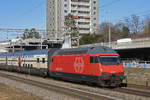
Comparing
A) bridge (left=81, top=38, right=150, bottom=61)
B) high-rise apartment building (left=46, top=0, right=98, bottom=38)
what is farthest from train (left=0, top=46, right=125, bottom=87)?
high-rise apartment building (left=46, top=0, right=98, bottom=38)

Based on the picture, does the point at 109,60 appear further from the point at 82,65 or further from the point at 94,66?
the point at 82,65

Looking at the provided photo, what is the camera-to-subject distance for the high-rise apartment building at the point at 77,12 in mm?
118581

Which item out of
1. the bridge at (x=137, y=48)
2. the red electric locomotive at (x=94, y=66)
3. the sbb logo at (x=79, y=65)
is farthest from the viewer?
the bridge at (x=137, y=48)

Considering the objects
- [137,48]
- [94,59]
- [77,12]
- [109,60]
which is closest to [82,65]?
[94,59]

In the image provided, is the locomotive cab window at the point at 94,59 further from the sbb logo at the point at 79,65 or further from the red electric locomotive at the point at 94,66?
the sbb logo at the point at 79,65

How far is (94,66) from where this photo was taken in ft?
67.9

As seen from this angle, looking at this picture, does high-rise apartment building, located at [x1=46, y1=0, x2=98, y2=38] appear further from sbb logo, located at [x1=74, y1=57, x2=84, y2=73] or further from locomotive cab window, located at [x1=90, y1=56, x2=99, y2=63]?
locomotive cab window, located at [x1=90, y1=56, x2=99, y2=63]

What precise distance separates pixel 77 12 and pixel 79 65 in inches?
3972

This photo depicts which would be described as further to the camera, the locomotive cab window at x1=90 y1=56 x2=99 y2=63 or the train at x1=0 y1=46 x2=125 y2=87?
the locomotive cab window at x1=90 y1=56 x2=99 y2=63

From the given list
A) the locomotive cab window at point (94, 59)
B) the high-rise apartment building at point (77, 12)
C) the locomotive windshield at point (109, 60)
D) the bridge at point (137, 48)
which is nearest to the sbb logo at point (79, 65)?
the locomotive cab window at point (94, 59)

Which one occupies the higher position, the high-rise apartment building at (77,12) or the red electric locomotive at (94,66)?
the high-rise apartment building at (77,12)

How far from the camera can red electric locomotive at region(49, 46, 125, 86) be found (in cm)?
2006

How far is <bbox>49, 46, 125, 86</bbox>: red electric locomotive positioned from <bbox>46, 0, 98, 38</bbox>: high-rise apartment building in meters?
92.2

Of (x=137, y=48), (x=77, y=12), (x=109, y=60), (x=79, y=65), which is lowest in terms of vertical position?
(x=79, y=65)
